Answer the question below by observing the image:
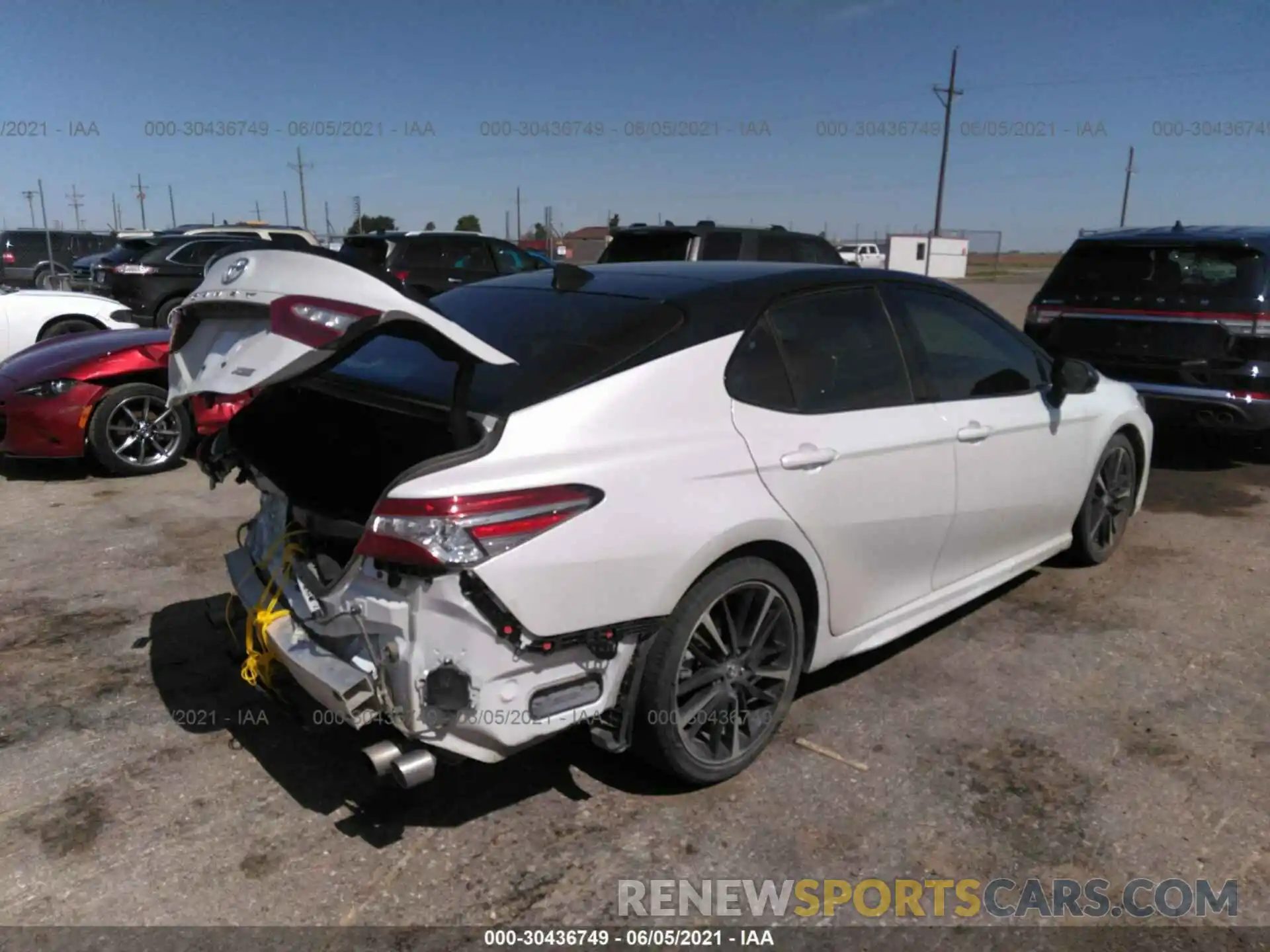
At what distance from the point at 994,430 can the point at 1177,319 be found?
3746 mm

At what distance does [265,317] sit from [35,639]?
8.29 feet

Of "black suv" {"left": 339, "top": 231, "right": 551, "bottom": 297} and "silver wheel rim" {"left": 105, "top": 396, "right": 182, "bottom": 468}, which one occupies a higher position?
"black suv" {"left": 339, "top": 231, "right": 551, "bottom": 297}

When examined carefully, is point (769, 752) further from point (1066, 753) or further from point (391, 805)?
point (391, 805)

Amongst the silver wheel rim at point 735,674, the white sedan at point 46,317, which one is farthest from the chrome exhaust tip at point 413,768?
the white sedan at point 46,317

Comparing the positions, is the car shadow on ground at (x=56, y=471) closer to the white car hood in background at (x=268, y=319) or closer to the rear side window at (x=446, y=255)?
the white car hood in background at (x=268, y=319)

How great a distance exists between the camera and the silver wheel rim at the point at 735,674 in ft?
9.58

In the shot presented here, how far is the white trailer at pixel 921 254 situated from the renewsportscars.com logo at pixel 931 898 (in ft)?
137

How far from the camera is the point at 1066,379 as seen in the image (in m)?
4.37

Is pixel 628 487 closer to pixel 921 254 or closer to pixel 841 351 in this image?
pixel 841 351

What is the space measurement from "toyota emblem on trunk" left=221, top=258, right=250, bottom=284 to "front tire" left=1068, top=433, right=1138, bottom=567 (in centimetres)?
397

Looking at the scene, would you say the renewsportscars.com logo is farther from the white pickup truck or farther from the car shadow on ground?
the white pickup truck

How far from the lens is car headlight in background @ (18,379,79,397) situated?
640cm

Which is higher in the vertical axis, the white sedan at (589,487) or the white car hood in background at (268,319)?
the white car hood in background at (268,319)

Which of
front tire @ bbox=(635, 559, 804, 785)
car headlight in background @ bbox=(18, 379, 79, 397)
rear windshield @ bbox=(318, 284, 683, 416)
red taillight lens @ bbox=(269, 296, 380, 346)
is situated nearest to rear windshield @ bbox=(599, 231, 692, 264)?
car headlight in background @ bbox=(18, 379, 79, 397)
